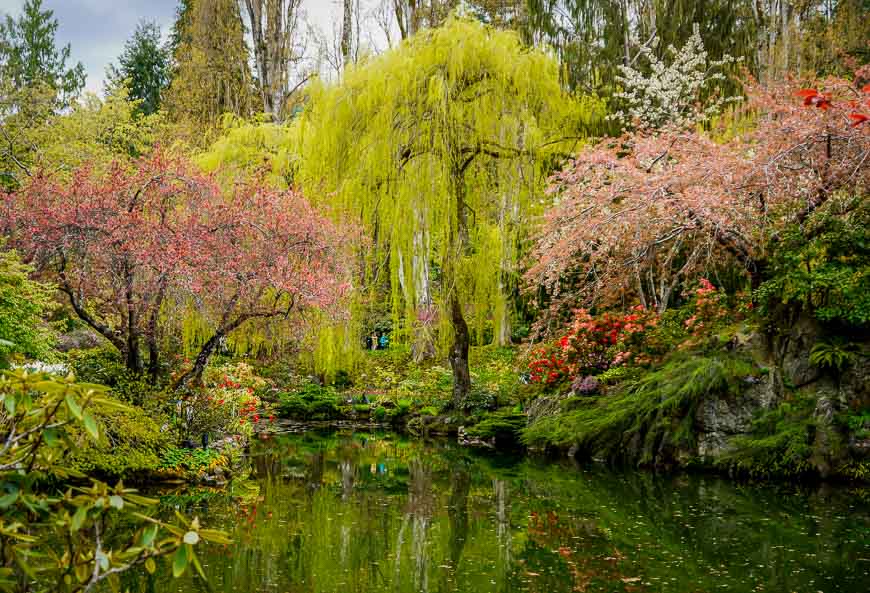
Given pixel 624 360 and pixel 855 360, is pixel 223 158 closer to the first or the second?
pixel 624 360

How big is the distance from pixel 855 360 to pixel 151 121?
69.1 feet

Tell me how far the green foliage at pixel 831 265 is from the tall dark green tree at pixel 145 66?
101ft

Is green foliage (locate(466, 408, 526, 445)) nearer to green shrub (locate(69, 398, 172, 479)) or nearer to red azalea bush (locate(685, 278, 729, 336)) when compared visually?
red azalea bush (locate(685, 278, 729, 336))

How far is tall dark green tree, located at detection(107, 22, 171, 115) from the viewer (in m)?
34.7

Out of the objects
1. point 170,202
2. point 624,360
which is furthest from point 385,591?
point 624,360

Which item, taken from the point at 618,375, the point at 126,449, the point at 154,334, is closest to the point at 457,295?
the point at 618,375

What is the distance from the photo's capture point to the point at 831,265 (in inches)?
361

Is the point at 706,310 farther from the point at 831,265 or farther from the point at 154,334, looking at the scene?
the point at 154,334

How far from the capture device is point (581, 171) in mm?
11750

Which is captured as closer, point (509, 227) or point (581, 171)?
point (581, 171)

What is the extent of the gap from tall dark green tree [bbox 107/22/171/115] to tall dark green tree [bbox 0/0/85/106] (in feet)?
Result: 6.10

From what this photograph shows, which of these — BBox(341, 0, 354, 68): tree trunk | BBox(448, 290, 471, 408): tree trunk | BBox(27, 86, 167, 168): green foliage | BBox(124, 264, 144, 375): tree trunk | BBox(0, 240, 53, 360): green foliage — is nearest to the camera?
BBox(0, 240, 53, 360): green foliage

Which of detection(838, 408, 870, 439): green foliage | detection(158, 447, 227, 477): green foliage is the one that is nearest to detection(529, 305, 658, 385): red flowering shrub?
detection(838, 408, 870, 439): green foliage

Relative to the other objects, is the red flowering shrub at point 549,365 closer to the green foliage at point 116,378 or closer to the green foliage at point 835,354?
the green foliage at point 835,354
